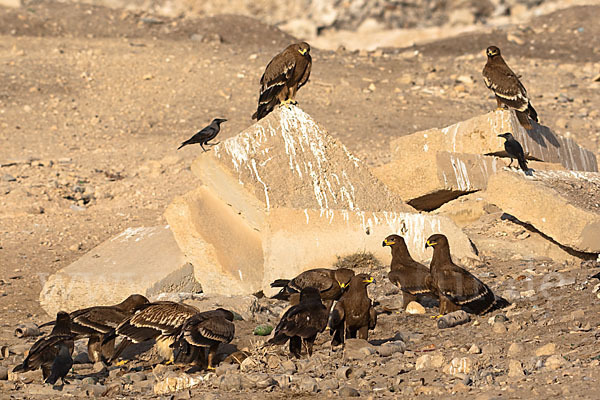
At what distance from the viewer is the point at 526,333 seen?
22.8ft

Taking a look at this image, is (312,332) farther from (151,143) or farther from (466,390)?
(151,143)

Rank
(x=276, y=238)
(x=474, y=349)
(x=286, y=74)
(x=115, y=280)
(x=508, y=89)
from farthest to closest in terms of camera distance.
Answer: (x=508, y=89)
(x=286, y=74)
(x=115, y=280)
(x=276, y=238)
(x=474, y=349)

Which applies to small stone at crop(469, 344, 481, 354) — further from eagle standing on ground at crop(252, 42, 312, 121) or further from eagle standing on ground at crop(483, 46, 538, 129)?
eagle standing on ground at crop(483, 46, 538, 129)

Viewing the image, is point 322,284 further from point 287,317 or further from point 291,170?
point 291,170

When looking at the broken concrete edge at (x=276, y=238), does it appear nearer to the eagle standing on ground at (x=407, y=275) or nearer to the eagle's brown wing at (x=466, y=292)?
the eagle standing on ground at (x=407, y=275)

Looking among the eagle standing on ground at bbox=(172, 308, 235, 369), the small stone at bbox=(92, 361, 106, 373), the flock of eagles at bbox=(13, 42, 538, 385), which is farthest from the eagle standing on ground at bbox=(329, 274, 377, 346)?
the small stone at bbox=(92, 361, 106, 373)

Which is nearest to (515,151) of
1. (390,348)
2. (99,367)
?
(390,348)

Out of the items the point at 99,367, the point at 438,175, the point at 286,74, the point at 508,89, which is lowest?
the point at 99,367

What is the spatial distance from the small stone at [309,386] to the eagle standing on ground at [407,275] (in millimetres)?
2308

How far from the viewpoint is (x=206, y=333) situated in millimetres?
6887

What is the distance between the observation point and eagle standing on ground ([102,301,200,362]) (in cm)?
736

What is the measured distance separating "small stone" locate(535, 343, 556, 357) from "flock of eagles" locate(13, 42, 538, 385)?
155cm

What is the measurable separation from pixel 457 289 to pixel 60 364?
331 centimetres

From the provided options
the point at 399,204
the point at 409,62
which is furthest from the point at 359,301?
the point at 409,62
